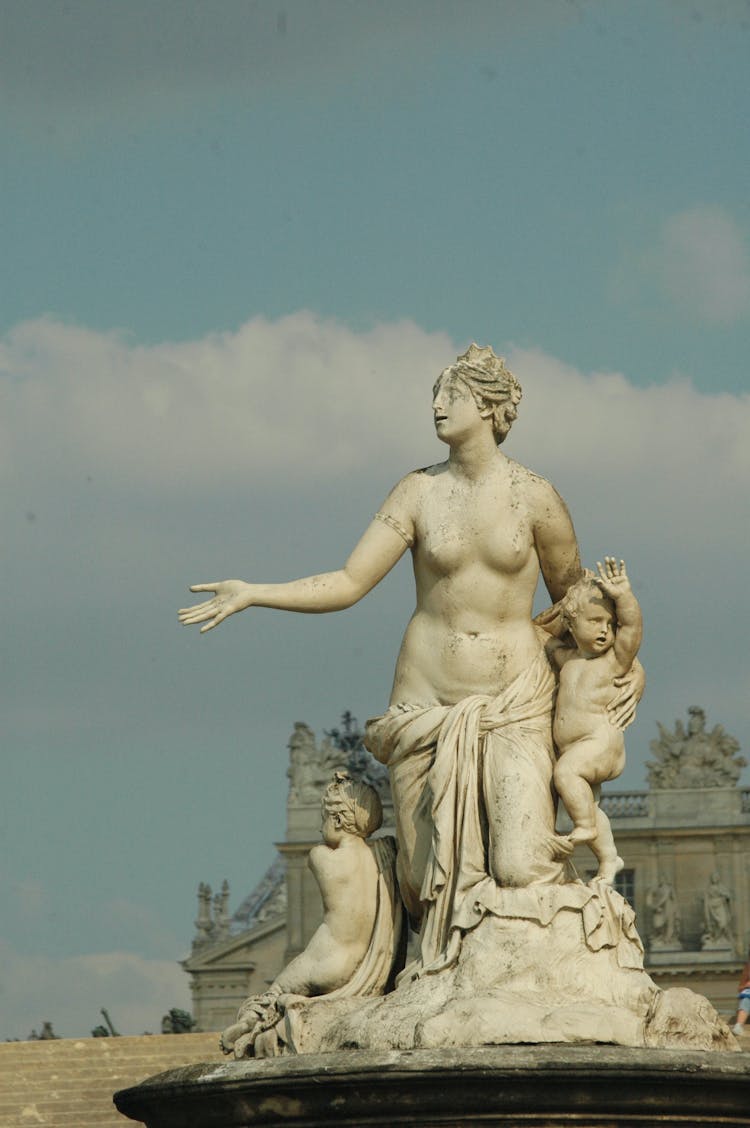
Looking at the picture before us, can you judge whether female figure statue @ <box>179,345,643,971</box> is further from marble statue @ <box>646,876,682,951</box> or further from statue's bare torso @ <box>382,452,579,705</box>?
marble statue @ <box>646,876,682,951</box>

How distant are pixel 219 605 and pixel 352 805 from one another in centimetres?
113

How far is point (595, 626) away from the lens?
11.6 m

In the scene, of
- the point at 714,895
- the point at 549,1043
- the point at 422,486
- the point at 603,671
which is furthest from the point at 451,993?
the point at 714,895

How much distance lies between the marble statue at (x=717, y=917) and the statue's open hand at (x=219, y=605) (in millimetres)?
53853

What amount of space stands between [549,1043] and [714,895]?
5615 cm

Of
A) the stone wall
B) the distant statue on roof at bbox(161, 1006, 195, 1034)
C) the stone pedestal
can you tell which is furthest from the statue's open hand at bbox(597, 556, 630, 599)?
the distant statue on roof at bbox(161, 1006, 195, 1034)

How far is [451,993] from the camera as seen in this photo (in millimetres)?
10922

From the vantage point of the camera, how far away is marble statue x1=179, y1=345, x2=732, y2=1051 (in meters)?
10.9

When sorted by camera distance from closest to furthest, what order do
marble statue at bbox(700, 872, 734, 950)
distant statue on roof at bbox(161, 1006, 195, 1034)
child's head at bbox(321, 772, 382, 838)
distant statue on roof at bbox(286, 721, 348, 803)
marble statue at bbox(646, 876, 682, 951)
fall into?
1. child's head at bbox(321, 772, 382, 838)
2. distant statue on roof at bbox(161, 1006, 195, 1034)
3. marble statue at bbox(700, 872, 734, 950)
4. marble statue at bbox(646, 876, 682, 951)
5. distant statue on roof at bbox(286, 721, 348, 803)

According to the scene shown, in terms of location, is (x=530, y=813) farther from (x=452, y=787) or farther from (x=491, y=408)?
(x=491, y=408)

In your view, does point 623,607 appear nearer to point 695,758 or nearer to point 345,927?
point 345,927

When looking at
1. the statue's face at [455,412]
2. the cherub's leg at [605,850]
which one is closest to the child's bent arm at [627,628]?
the cherub's leg at [605,850]

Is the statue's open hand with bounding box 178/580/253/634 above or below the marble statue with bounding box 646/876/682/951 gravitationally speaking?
below

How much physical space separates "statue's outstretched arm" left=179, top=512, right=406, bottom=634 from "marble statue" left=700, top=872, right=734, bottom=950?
5342 centimetres
